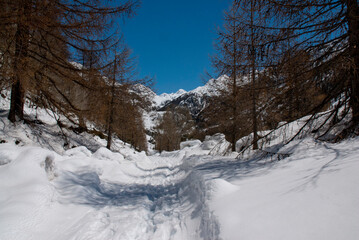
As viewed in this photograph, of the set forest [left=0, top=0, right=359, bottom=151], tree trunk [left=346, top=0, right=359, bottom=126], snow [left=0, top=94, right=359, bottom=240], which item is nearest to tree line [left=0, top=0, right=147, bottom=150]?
forest [left=0, top=0, right=359, bottom=151]

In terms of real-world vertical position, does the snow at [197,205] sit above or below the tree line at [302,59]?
below

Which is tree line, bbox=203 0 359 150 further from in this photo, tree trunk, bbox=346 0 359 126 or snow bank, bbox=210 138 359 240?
snow bank, bbox=210 138 359 240

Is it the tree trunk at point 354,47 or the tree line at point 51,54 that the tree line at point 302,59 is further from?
the tree line at point 51,54

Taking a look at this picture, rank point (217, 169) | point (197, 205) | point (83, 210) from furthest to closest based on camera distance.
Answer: point (217, 169)
point (197, 205)
point (83, 210)

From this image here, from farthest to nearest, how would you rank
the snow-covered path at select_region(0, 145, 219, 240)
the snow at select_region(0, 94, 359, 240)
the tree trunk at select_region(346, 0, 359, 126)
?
1. the tree trunk at select_region(346, 0, 359, 126)
2. the snow-covered path at select_region(0, 145, 219, 240)
3. the snow at select_region(0, 94, 359, 240)

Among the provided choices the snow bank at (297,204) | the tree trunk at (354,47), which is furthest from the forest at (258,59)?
the snow bank at (297,204)

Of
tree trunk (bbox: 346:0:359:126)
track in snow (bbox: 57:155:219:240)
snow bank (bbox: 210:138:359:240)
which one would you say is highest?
tree trunk (bbox: 346:0:359:126)

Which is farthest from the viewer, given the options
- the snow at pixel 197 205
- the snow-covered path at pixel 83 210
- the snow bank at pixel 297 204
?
the snow-covered path at pixel 83 210

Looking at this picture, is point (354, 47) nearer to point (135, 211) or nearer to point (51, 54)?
point (135, 211)

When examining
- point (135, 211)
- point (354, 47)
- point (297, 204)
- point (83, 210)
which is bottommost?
point (135, 211)

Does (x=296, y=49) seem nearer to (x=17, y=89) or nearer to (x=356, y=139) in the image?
(x=356, y=139)

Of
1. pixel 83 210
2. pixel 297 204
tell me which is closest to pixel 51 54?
pixel 83 210

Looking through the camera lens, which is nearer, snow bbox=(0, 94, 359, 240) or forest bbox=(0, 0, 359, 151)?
snow bbox=(0, 94, 359, 240)

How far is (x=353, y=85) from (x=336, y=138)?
3.90 ft
